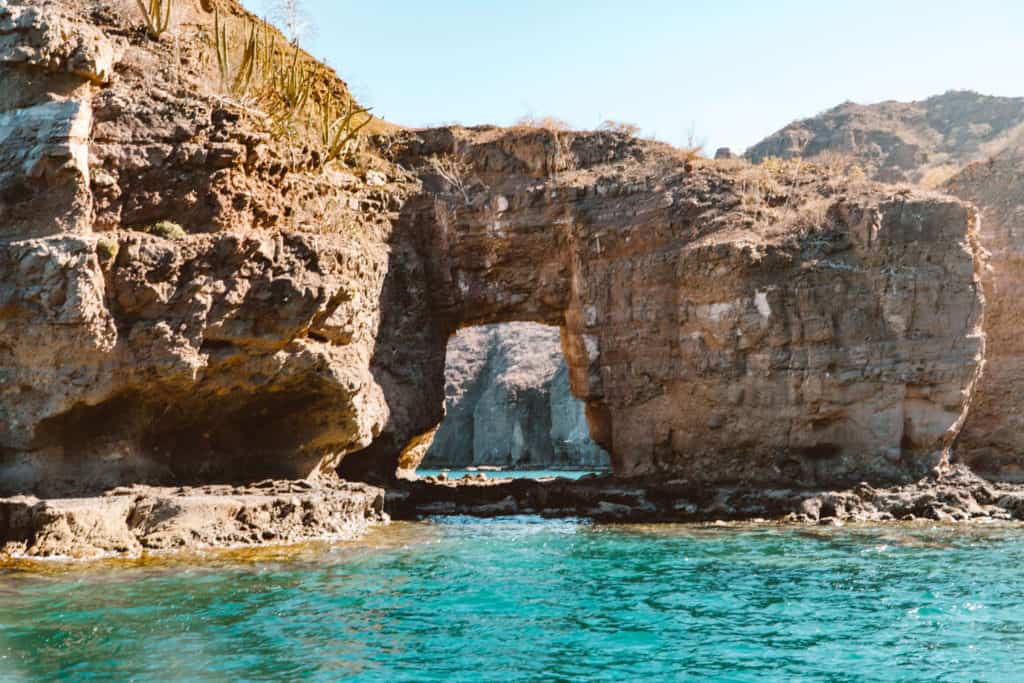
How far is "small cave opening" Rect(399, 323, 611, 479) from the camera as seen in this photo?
6800cm

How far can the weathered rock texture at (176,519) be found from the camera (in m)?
14.6

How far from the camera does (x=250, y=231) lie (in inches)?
722

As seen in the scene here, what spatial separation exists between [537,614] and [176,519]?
6884 millimetres

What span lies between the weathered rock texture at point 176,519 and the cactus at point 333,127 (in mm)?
8622

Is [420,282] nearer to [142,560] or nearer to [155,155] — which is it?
[155,155]

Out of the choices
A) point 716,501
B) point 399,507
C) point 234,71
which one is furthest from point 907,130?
point 234,71

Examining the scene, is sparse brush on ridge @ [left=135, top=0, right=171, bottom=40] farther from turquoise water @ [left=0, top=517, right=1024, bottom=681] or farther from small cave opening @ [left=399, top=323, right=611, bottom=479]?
small cave opening @ [left=399, top=323, right=611, bottom=479]

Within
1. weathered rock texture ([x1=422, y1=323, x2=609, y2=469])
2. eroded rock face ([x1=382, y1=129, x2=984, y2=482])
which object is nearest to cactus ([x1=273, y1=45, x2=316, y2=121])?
eroded rock face ([x1=382, y1=129, x2=984, y2=482])

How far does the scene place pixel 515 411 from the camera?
2842 inches

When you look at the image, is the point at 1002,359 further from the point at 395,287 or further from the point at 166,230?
the point at 166,230

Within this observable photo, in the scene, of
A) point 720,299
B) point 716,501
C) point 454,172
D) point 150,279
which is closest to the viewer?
point 150,279

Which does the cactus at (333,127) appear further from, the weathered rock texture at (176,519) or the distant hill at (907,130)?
the distant hill at (907,130)

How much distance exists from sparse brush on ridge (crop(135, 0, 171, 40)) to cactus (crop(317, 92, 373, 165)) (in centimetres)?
454

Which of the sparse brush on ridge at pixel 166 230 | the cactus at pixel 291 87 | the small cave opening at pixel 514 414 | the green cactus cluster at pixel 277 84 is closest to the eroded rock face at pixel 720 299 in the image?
the green cactus cluster at pixel 277 84
